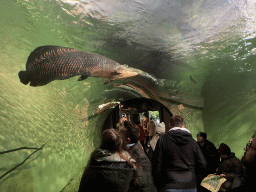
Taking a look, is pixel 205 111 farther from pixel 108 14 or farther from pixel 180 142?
pixel 108 14

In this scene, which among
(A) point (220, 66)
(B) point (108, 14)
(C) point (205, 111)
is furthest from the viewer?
(C) point (205, 111)

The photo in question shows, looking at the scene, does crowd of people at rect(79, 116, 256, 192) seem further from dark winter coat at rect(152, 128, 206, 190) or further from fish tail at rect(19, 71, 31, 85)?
fish tail at rect(19, 71, 31, 85)

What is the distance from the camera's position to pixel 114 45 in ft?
12.2

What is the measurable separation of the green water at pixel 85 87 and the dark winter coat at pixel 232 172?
2.71m

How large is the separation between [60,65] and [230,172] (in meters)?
3.54

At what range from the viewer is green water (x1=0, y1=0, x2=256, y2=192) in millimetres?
2461

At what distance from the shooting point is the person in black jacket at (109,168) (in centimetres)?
156

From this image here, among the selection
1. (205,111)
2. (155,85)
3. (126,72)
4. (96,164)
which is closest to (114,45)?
(126,72)

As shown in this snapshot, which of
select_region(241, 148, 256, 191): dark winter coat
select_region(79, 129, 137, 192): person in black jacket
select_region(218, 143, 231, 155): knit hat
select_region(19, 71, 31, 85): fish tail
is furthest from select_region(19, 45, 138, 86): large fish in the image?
select_region(241, 148, 256, 191): dark winter coat

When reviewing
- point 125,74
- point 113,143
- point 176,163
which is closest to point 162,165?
point 176,163

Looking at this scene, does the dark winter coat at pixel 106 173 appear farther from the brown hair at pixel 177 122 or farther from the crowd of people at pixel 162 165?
the brown hair at pixel 177 122

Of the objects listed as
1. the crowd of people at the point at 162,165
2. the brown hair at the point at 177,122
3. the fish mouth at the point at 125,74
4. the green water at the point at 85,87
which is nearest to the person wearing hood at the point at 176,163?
the crowd of people at the point at 162,165

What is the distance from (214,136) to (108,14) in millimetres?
5081

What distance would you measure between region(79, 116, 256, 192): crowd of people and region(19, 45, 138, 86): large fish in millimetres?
1340
